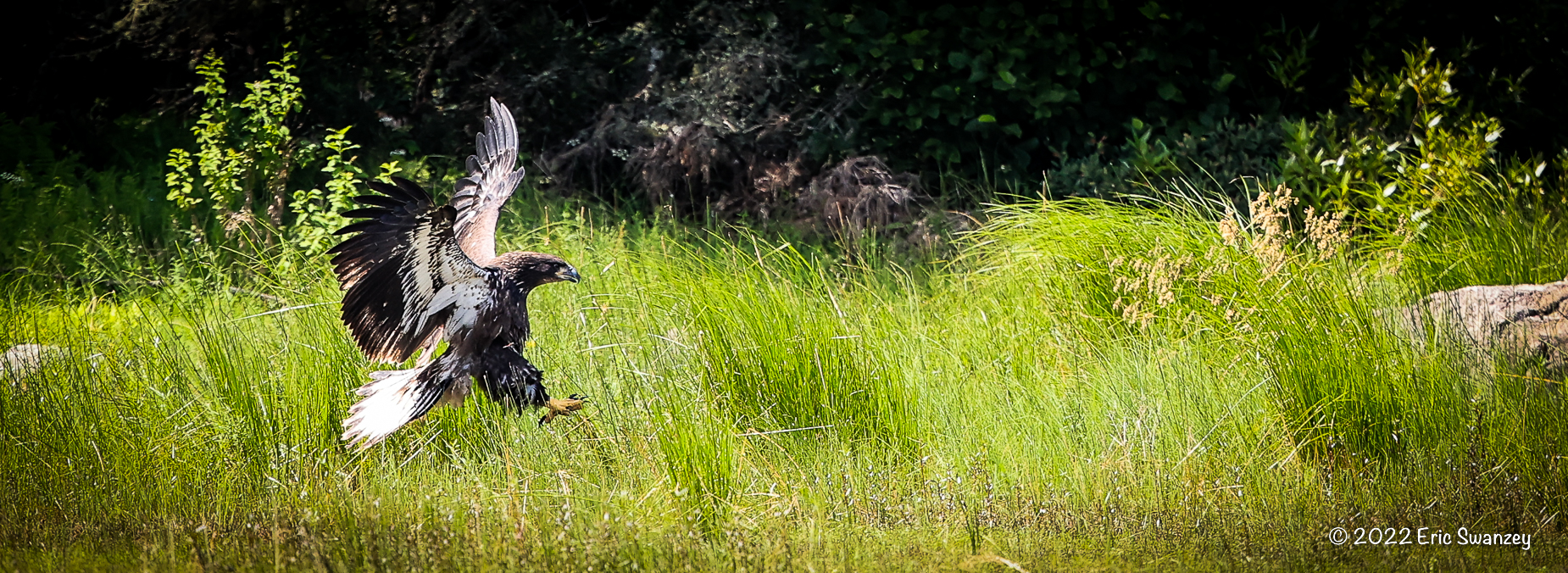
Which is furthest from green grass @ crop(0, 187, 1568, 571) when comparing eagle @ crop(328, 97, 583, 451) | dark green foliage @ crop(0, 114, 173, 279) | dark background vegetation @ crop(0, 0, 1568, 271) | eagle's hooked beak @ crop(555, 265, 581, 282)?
dark green foliage @ crop(0, 114, 173, 279)

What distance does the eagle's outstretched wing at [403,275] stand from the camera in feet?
9.79

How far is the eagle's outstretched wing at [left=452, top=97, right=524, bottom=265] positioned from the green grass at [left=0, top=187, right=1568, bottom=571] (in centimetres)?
53

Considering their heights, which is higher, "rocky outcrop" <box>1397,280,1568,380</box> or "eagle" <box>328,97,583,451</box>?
"eagle" <box>328,97,583,451</box>

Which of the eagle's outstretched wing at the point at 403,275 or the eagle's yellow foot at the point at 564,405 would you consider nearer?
the eagle's outstretched wing at the point at 403,275

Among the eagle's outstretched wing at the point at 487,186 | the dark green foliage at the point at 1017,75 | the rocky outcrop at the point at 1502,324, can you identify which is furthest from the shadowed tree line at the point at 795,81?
the eagle's outstretched wing at the point at 487,186

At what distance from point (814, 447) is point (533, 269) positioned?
105 cm

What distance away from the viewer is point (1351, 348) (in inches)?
143

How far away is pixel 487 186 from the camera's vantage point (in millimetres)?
3738

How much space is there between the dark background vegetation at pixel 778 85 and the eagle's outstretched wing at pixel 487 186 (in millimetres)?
2652

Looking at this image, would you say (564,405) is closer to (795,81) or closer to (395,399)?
(395,399)

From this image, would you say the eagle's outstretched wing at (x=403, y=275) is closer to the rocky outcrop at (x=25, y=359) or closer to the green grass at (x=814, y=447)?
the green grass at (x=814, y=447)

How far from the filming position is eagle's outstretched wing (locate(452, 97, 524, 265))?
3.64 meters

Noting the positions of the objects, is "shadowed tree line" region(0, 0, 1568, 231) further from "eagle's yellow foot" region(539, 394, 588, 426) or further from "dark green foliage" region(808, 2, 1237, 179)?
"eagle's yellow foot" region(539, 394, 588, 426)

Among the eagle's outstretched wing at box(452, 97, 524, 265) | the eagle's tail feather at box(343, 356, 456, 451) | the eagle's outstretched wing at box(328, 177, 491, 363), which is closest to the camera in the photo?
the eagle's outstretched wing at box(328, 177, 491, 363)
